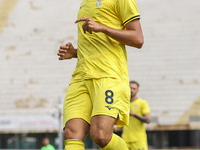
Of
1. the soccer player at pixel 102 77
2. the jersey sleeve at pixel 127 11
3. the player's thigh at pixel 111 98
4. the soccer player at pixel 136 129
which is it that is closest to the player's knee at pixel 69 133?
the soccer player at pixel 102 77

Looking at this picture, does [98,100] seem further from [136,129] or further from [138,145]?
[136,129]

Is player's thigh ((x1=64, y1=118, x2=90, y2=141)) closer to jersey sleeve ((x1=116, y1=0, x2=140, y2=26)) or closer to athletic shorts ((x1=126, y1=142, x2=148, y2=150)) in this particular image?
jersey sleeve ((x1=116, y1=0, x2=140, y2=26))

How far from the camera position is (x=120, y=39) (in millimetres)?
2822

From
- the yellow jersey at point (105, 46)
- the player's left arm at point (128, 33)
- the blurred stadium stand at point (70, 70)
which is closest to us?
the player's left arm at point (128, 33)

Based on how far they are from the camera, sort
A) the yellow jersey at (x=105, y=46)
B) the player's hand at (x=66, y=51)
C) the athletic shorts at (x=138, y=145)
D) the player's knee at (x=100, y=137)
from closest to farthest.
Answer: the player's knee at (x=100, y=137), the yellow jersey at (x=105, y=46), the player's hand at (x=66, y=51), the athletic shorts at (x=138, y=145)

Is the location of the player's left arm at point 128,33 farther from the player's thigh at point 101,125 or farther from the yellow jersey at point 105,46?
the player's thigh at point 101,125

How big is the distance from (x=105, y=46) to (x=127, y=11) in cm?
36

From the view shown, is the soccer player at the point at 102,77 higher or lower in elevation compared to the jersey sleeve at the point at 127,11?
lower

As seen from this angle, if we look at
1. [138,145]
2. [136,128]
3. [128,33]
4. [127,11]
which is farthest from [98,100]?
[136,128]

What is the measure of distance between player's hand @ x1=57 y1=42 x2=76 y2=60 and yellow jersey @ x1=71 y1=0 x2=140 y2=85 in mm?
187

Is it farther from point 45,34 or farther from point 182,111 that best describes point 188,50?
point 45,34

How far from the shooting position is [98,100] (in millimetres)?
2721

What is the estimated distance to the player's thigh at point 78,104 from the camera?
9.16ft

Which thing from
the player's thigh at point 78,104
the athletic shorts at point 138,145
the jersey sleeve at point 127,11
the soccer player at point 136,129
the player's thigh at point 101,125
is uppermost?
the jersey sleeve at point 127,11
